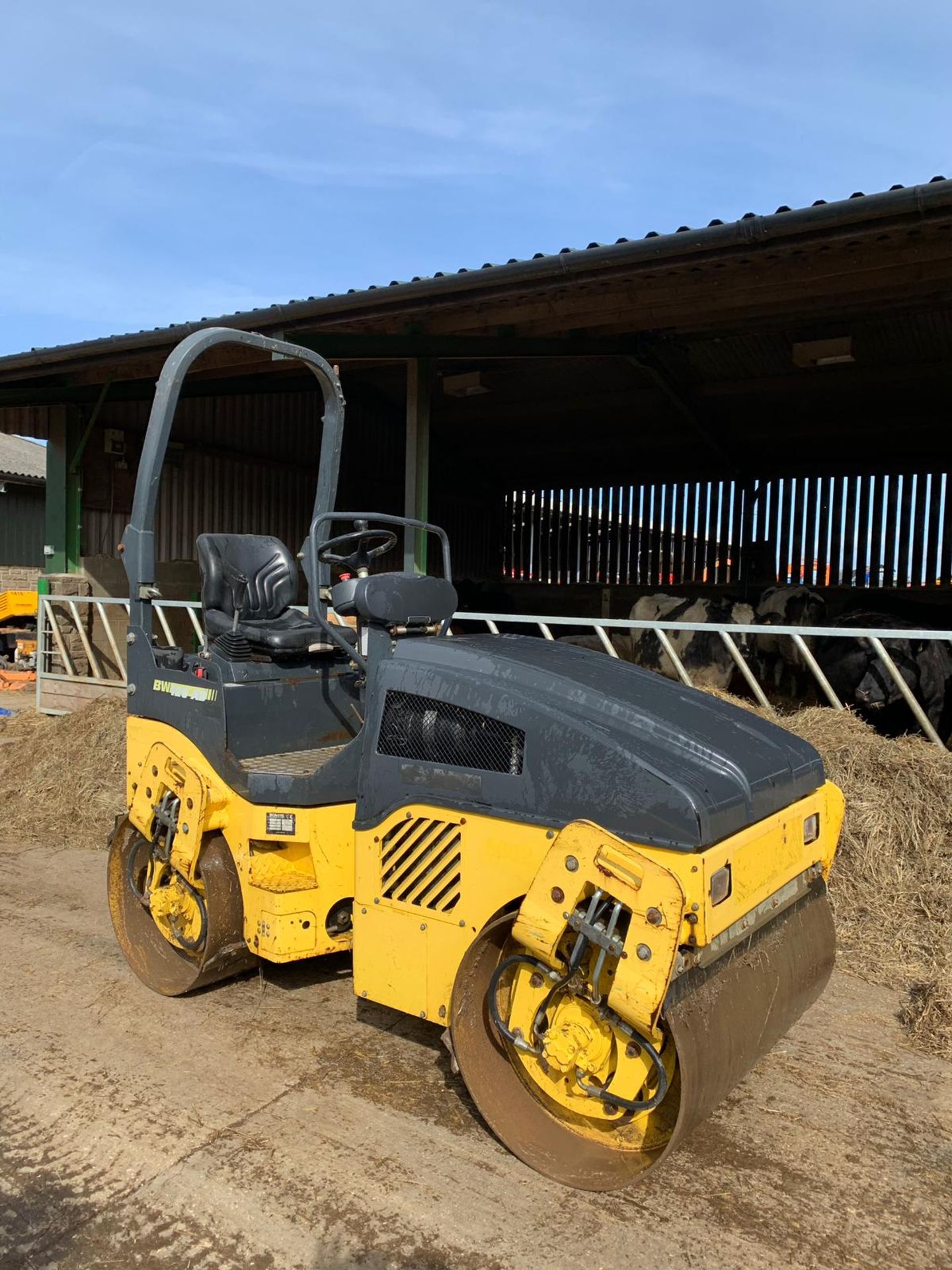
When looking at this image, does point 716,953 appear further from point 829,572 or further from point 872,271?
point 829,572

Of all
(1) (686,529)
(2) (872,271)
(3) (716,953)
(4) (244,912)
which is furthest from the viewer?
(1) (686,529)

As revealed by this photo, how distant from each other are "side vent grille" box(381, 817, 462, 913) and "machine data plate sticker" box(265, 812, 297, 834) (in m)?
0.47

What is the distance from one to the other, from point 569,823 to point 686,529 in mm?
13313

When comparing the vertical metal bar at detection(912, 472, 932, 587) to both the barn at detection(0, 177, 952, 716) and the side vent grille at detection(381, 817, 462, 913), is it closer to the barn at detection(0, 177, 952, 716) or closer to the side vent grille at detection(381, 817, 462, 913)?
the barn at detection(0, 177, 952, 716)

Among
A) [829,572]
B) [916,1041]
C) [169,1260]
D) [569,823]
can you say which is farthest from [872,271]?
[829,572]

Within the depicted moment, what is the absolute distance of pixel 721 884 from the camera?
2.25 m

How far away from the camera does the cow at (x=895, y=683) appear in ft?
19.4

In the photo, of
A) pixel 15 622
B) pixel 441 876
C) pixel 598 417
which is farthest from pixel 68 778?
pixel 15 622

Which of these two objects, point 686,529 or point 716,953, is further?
point 686,529

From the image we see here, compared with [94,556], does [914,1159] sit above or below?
below

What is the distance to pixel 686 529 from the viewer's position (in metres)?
15.1

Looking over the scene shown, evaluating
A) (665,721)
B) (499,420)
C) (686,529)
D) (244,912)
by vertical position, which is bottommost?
(244,912)

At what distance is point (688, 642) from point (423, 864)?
555 centimetres

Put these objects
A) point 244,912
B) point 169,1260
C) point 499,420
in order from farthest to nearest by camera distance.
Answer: point 499,420, point 244,912, point 169,1260
